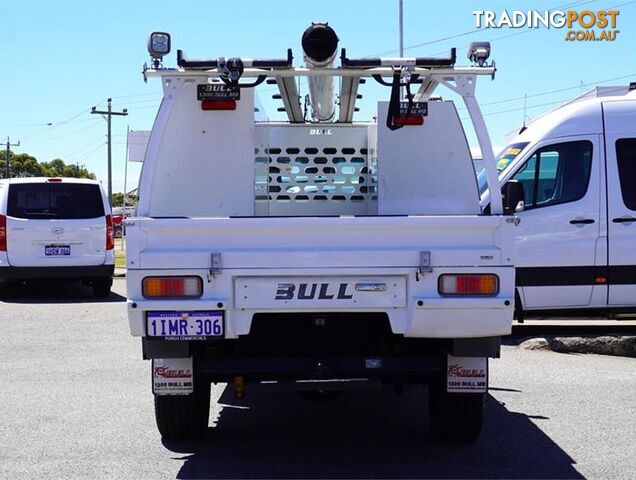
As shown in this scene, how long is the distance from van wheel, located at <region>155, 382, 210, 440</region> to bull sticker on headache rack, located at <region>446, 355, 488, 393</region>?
63.0 inches

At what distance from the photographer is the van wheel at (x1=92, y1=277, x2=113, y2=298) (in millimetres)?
15203

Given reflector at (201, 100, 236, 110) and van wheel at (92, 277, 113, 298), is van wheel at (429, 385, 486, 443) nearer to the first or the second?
reflector at (201, 100, 236, 110)

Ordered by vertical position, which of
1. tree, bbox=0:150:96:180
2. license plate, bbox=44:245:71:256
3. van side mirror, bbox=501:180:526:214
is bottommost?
license plate, bbox=44:245:71:256

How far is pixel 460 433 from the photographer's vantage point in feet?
19.3

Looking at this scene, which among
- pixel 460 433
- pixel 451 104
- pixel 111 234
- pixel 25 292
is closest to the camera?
pixel 460 433

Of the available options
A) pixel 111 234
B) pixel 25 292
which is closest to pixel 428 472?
pixel 111 234

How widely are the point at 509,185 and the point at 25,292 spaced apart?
12.1 m

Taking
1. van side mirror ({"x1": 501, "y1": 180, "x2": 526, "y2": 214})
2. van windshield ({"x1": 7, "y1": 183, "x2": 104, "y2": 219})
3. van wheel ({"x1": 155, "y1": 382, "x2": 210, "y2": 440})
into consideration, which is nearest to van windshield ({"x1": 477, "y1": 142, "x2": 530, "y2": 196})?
van side mirror ({"x1": 501, "y1": 180, "x2": 526, "y2": 214})

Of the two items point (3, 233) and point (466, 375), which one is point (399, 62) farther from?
point (3, 233)

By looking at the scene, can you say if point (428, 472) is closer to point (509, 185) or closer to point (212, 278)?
point (212, 278)

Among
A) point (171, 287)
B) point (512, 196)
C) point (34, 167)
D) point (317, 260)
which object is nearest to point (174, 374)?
point (171, 287)

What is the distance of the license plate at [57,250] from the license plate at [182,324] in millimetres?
10096

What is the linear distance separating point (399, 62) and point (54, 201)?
10.6m

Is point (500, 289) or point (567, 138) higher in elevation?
point (567, 138)
